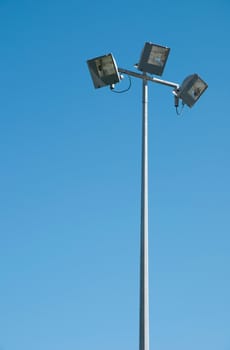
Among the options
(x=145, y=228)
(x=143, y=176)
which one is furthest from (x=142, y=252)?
(x=143, y=176)

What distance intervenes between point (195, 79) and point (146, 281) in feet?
12.6

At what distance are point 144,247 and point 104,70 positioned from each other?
3.20 m

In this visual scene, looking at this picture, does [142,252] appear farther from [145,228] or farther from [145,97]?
[145,97]

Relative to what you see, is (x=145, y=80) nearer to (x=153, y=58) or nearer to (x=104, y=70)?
(x=153, y=58)

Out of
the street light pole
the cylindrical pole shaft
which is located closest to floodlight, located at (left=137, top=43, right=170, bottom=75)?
the street light pole

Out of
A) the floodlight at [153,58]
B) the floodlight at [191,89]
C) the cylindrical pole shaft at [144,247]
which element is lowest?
the cylindrical pole shaft at [144,247]

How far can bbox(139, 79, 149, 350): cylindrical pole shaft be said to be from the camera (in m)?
8.98

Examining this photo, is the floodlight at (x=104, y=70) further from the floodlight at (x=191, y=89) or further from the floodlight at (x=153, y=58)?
the floodlight at (x=191, y=89)

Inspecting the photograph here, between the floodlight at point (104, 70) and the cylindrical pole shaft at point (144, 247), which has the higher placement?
the floodlight at point (104, 70)

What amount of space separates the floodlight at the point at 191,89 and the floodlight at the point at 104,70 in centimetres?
116

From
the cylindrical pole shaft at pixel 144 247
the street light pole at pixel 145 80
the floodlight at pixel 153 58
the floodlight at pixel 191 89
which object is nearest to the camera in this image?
the cylindrical pole shaft at pixel 144 247

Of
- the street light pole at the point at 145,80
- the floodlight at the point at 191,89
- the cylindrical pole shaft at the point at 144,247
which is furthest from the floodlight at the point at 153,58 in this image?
the floodlight at the point at 191,89

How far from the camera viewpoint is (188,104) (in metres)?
11.6

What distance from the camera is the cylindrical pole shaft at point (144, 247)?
8984 mm
